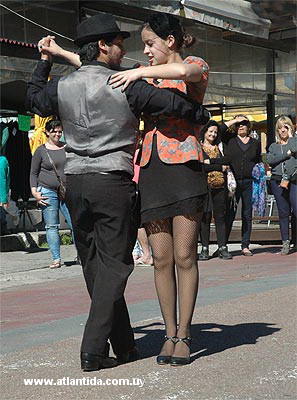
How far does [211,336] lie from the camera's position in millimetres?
5746

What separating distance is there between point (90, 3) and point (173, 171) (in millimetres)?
10847

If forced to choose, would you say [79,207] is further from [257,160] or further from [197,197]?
[257,160]

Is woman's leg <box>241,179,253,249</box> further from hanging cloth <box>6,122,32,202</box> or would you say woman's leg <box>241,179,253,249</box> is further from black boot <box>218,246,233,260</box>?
hanging cloth <box>6,122,32,202</box>

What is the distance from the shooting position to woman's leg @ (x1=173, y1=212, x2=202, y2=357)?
4.99m

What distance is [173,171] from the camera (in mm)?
4945

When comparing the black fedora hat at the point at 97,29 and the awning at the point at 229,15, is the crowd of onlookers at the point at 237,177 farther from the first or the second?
the black fedora hat at the point at 97,29

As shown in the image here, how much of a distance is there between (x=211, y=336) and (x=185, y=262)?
923 mm

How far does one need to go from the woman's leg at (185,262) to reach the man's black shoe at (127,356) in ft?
0.96

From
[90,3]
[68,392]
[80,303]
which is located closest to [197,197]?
[68,392]

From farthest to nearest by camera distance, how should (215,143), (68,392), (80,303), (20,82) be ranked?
1. (20,82)
2. (215,143)
3. (80,303)
4. (68,392)

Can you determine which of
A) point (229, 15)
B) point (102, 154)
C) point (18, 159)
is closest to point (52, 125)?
point (18, 159)

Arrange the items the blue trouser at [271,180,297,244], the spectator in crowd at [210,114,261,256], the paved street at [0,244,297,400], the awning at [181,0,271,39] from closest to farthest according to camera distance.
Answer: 1. the paved street at [0,244,297,400]
2. the spectator in crowd at [210,114,261,256]
3. the blue trouser at [271,180,297,244]
4. the awning at [181,0,271,39]

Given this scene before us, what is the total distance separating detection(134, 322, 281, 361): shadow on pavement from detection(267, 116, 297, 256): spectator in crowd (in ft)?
19.4

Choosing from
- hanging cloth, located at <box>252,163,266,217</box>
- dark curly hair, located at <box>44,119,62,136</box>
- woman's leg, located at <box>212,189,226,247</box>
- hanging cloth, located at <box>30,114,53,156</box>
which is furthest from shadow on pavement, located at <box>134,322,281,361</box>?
hanging cloth, located at <box>30,114,53,156</box>
